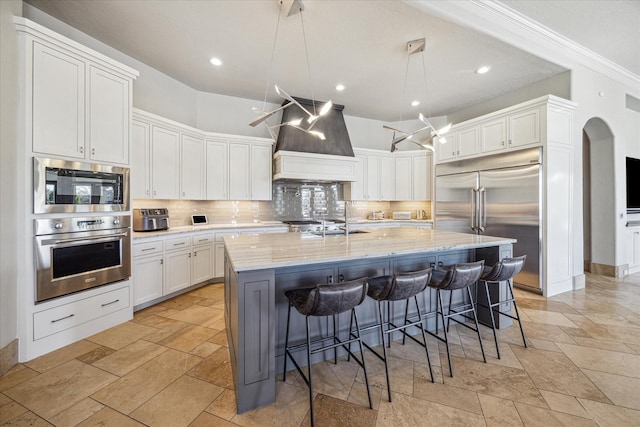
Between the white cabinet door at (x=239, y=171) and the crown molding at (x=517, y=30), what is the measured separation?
316 cm

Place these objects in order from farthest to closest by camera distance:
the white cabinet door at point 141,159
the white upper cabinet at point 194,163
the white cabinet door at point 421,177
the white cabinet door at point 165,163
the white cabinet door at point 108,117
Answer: the white cabinet door at point 421,177
the white cabinet door at point 165,163
the white upper cabinet at point 194,163
the white cabinet door at point 141,159
the white cabinet door at point 108,117

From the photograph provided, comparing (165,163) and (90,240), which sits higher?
(165,163)

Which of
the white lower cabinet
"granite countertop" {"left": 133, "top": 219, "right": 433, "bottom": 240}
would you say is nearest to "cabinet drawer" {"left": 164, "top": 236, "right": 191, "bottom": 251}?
the white lower cabinet

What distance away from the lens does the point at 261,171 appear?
468 cm

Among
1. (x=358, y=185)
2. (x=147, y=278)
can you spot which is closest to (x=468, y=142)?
(x=358, y=185)

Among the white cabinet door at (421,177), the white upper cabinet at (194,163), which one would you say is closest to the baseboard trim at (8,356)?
the white upper cabinet at (194,163)

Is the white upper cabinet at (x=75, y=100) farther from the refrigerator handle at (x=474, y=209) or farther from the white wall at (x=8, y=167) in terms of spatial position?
the refrigerator handle at (x=474, y=209)

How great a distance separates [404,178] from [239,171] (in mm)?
3483

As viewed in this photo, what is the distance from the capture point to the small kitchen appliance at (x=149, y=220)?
11.1ft

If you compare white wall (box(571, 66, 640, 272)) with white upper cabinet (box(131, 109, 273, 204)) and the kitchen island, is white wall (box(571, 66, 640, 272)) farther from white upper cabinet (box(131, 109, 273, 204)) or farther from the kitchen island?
white upper cabinet (box(131, 109, 273, 204))

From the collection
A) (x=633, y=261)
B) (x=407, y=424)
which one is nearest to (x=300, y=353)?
(x=407, y=424)

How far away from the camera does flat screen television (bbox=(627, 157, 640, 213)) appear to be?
4672 millimetres

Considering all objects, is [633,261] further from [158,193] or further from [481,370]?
[158,193]

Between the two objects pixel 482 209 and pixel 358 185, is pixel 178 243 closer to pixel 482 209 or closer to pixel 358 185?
pixel 358 185
